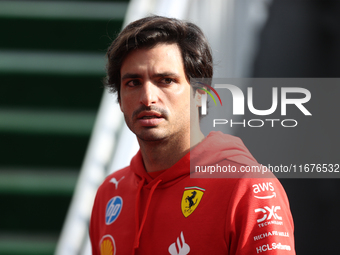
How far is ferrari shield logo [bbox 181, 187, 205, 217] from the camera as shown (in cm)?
160

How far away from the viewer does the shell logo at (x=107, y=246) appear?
5.91 feet

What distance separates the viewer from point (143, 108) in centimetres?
164

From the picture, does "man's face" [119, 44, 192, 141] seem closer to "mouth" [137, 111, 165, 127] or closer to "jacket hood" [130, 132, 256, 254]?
"mouth" [137, 111, 165, 127]

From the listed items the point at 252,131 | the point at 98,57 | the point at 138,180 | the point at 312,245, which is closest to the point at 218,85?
the point at 252,131

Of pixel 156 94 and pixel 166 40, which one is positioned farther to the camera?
pixel 166 40

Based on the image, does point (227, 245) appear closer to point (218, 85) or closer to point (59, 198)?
point (218, 85)

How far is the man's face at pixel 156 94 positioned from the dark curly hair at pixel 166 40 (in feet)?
0.10

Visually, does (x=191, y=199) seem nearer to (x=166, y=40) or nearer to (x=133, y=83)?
(x=133, y=83)

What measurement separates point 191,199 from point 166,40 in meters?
0.74

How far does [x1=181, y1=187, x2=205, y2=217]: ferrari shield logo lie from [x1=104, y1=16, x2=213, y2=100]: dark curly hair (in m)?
0.53

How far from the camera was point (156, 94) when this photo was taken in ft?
5.41

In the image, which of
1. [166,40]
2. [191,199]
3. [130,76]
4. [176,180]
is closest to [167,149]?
[176,180]

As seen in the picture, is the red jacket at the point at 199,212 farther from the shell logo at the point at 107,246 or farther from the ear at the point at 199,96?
the ear at the point at 199,96

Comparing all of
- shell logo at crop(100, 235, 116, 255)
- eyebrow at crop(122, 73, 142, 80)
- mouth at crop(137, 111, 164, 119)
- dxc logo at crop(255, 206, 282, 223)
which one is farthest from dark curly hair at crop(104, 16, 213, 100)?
shell logo at crop(100, 235, 116, 255)
